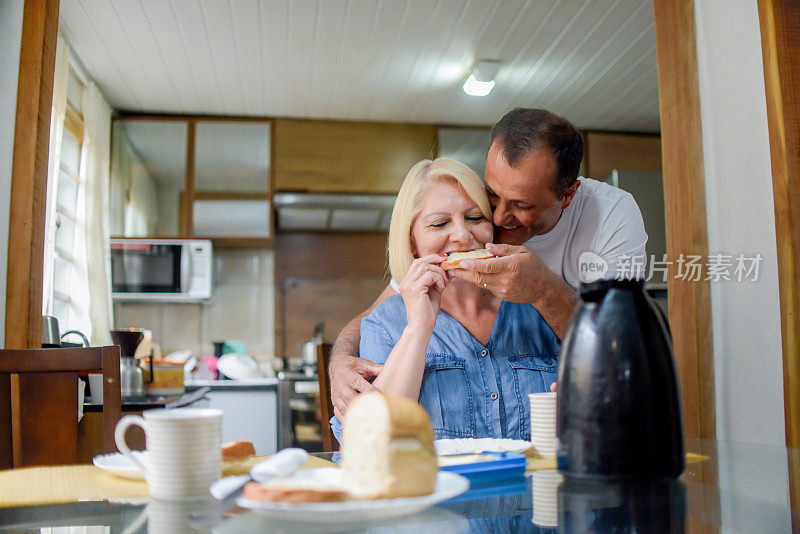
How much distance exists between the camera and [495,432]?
1.45 metres

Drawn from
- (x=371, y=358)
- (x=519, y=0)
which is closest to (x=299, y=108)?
(x=519, y=0)

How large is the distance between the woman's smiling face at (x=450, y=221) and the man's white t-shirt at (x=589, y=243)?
0.72ft

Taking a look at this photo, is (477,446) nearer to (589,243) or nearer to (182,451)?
(182,451)

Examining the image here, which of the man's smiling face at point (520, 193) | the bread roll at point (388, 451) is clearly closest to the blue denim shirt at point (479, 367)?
the man's smiling face at point (520, 193)

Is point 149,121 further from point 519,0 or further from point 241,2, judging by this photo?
point 519,0

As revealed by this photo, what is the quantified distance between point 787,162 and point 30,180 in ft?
7.14

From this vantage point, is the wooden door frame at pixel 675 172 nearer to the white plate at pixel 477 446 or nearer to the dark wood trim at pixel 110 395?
the dark wood trim at pixel 110 395

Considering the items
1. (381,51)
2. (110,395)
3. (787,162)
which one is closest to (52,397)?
(110,395)

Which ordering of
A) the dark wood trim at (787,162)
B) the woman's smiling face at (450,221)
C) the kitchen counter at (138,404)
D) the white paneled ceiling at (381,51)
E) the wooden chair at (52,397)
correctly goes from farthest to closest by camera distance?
the white paneled ceiling at (381,51), the kitchen counter at (138,404), the dark wood trim at (787,162), the woman's smiling face at (450,221), the wooden chair at (52,397)

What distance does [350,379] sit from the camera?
152cm

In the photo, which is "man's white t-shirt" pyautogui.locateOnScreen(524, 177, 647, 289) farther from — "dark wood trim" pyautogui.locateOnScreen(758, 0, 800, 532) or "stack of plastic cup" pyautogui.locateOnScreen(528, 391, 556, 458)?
"stack of plastic cup" pyautogui.locateOnScreen(528, 391, 556, 458)

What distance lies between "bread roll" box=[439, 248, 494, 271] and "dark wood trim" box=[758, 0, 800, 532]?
905 mm

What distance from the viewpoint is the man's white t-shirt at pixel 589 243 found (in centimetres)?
179

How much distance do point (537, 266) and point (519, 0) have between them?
180cm
